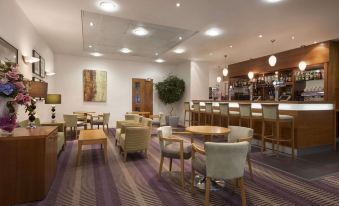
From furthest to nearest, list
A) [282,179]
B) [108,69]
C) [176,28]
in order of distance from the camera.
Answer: [108,69], [176,28], [282,179]

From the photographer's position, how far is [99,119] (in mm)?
7719

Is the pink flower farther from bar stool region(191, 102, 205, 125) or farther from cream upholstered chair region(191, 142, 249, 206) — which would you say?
bar stool region(191, 102, 205, 125)

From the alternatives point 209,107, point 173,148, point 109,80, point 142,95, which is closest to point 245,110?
point 209,107

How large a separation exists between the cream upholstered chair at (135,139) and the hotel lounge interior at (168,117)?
0.07ft

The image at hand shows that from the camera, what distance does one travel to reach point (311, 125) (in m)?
4.89

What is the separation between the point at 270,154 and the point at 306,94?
11.4ft

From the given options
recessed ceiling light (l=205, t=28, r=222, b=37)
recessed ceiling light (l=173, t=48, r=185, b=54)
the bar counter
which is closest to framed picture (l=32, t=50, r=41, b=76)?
recessed ceiling light (l=173, t=48, r=185, b=54)

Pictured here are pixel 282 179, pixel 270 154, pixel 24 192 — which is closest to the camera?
pixel 24 192

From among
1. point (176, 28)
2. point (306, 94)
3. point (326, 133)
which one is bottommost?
point (326, 133)

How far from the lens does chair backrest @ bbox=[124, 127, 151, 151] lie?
4.30 m

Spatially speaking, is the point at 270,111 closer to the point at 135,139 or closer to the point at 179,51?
the point at 135,139

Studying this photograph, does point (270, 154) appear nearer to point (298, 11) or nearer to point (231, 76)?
point (298, 11)

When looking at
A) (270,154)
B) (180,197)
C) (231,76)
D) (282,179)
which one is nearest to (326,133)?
(270,154)

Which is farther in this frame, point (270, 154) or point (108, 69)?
point (108, 69)
